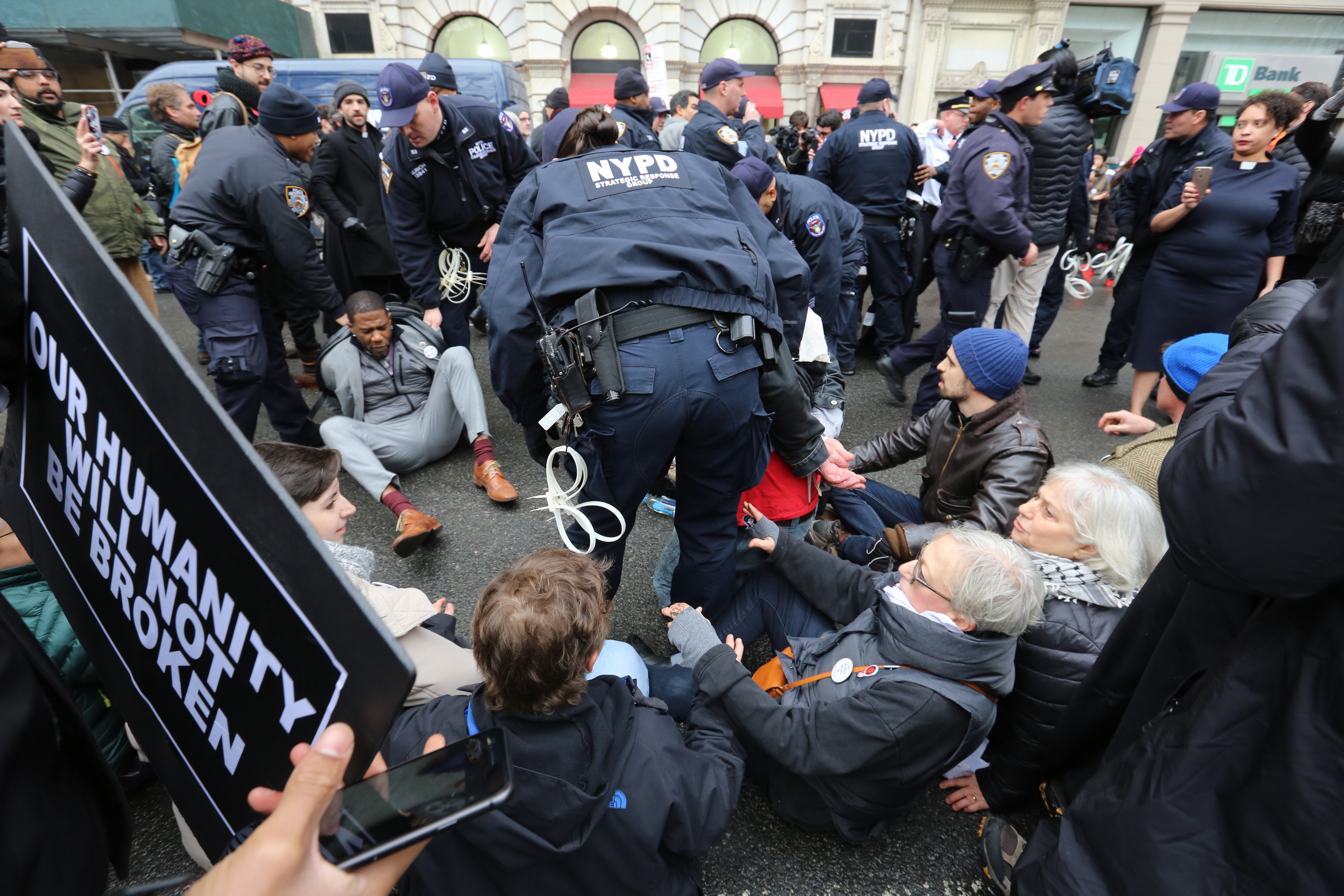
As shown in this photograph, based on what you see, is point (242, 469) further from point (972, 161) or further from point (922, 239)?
→ point (922, 239)

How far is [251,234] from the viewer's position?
3098 millimetres

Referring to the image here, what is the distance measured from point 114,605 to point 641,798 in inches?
34.0

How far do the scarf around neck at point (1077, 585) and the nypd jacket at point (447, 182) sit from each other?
2976mm

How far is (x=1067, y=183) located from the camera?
3.85 metres

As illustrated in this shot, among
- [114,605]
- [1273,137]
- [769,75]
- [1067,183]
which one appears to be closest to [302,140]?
[114,605]

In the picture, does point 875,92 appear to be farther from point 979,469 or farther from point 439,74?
point 979,469

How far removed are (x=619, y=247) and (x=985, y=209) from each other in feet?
8.32

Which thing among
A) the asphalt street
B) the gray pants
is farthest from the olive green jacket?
the gray pants

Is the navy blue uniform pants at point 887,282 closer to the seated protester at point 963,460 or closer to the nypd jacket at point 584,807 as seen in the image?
the seated protester at point 963,460

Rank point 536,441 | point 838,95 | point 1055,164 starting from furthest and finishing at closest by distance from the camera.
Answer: point 838,95 → point 1055,164 → point 536,441

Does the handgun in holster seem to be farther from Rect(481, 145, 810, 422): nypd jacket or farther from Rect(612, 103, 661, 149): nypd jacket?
Rect(612, 103, 661, 149): nypd jacket

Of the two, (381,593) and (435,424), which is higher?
(381,593)

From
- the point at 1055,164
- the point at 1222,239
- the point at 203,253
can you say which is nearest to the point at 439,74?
the point at 203,253

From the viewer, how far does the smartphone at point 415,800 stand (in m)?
0.52
